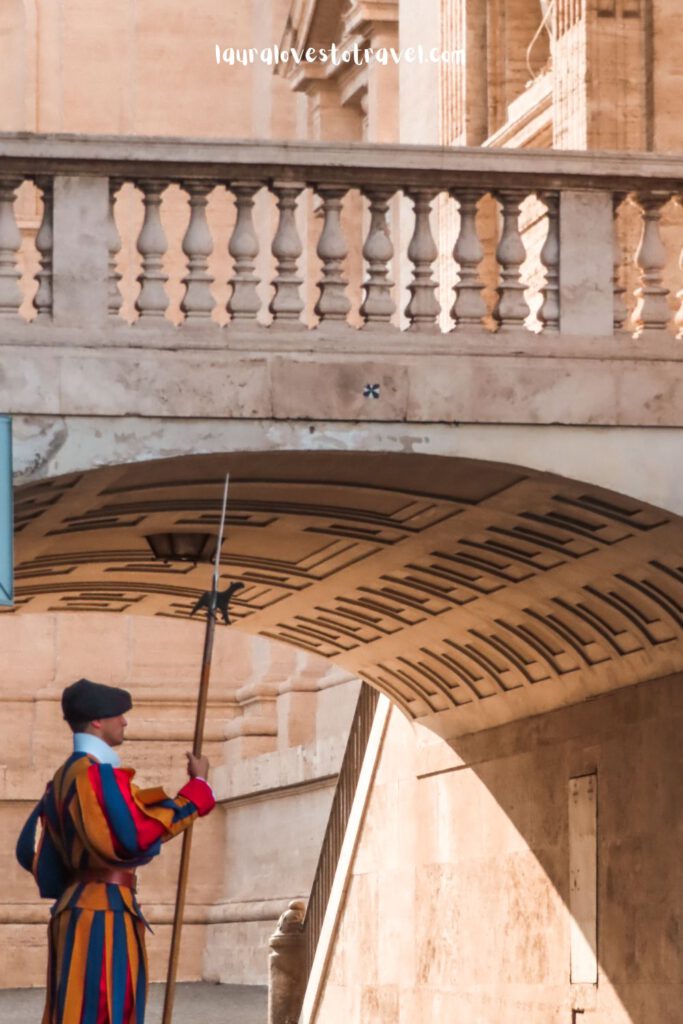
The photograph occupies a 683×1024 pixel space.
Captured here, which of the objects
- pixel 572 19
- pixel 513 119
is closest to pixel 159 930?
pixel 513 119

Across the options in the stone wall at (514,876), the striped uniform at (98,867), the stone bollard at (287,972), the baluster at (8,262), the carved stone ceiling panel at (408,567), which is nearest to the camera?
the striped uniform at (98,867)

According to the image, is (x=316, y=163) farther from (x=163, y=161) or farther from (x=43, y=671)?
(x=43, y=671)

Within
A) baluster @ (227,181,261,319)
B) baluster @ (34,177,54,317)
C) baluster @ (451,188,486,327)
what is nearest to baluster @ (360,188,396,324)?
baluster @ (451,188,486,327)

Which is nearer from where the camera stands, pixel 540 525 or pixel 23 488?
pixel 23 488

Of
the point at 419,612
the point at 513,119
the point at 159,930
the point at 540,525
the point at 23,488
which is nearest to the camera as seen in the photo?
the point at 23,488

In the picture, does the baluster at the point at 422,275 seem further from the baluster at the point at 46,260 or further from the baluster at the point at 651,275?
the baluster at the point at 46,260

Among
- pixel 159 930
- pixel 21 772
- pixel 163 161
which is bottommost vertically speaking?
pixel 159 930

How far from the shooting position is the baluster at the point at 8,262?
1180 cm

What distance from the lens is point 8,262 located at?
11.8m

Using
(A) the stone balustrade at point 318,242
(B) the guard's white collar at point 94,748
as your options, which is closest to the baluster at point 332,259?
(A) the stone balustrade at point 318,242

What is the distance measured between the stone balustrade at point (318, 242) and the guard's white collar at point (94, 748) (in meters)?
2.87

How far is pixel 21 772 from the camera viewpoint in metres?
28.6

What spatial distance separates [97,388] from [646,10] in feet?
23.1

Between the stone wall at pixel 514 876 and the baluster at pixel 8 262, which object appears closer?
the baluster at pixel 8 262
